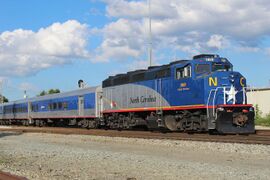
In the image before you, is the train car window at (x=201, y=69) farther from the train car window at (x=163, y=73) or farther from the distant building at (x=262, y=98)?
the distant building at (x=262, y=98)

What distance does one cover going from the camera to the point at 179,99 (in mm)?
20016

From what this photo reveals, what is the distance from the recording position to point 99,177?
8.62m

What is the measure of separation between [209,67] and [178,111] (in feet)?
9.09

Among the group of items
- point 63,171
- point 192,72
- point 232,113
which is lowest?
point 63,171

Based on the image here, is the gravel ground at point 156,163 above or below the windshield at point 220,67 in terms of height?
below

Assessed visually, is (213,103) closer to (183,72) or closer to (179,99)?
(179,99)

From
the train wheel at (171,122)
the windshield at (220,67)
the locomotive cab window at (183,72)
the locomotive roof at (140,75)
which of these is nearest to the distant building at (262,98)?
the locomotive roof at (140,75)

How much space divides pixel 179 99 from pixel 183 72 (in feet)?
4.52

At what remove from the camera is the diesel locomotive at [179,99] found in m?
18.2

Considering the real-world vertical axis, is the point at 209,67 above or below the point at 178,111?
above

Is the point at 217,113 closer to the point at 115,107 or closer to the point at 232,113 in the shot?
the point at 232,113

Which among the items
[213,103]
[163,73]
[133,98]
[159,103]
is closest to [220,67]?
[213,103]

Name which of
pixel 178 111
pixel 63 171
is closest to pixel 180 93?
pixel 178 111

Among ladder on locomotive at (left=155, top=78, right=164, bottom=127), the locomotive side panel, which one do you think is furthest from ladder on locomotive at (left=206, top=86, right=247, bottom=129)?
ladder on locomotive at (left=155, top=78, right=164, bottom=127)
